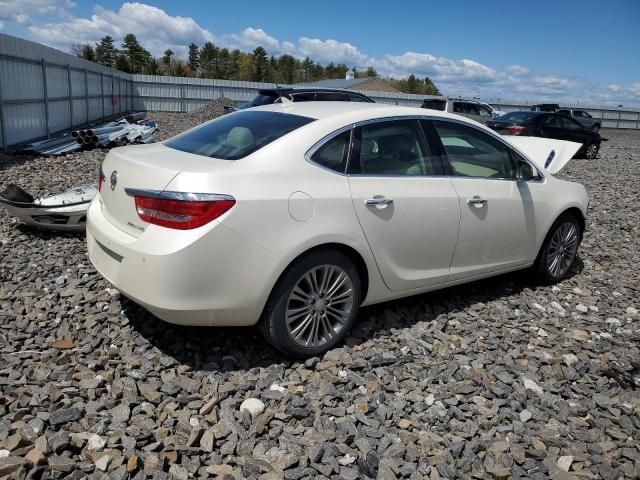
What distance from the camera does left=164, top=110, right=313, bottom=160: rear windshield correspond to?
3482 millimetres

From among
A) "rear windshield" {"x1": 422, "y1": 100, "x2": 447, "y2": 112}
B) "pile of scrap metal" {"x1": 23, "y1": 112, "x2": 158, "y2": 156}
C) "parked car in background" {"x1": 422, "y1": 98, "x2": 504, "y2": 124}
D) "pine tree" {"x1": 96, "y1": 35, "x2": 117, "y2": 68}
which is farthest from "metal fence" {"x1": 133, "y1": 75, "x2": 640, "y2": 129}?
"pine tree" {"x1": 96, "y1": 35, "x2": 117, "y2": 68}

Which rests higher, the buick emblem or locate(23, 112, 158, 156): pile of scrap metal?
the buick emblem

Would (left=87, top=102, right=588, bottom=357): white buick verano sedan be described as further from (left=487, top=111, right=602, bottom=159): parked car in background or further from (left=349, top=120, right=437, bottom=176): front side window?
(left=487, top=111, right=602, bottom=159): parked car in background

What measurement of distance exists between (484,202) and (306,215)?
174 cm

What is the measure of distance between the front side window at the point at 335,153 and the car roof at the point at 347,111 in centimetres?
18

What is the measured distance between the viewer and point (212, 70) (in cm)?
8238

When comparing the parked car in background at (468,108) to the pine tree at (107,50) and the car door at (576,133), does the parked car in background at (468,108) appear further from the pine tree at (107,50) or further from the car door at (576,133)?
the pine tree at (107,50)

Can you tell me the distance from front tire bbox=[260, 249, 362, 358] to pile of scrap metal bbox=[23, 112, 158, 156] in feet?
31.7

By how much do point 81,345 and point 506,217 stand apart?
339cm

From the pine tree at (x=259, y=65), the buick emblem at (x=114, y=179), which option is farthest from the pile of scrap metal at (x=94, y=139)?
the pine tree at (x=259, y=65)

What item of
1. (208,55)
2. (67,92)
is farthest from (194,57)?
(67,92)

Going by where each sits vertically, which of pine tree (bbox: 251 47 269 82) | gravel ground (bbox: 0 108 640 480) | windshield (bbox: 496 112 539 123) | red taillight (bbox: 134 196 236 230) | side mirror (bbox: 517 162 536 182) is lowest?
gravel ground (bbox: 0 108 640 480)

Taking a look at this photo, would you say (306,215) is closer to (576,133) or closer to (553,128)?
(553,128)

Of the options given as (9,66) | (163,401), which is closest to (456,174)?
(163,401)
